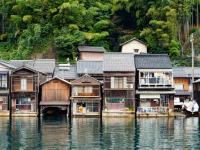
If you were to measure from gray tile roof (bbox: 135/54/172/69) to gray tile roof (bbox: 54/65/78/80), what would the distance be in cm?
743

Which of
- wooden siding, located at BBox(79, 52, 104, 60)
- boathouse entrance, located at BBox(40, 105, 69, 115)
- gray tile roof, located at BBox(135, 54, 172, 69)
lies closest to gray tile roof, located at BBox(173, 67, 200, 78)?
gray tile roof, located at BBox(135, 54, 172, 69)

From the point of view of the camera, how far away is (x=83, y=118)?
5991cm

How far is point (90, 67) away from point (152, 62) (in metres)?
7.52

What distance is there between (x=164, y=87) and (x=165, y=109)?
2437 mm

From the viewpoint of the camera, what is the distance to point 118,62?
62.8 m

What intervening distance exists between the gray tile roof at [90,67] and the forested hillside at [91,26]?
11303 mm

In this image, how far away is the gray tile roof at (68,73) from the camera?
6619cm

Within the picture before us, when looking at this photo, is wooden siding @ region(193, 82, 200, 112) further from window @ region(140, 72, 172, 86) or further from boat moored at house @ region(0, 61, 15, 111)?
boat moored at house @ region(0, 61, 15, 111)

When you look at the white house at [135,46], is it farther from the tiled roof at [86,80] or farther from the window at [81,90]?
the window at [81,90]

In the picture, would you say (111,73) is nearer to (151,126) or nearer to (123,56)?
(123,56)

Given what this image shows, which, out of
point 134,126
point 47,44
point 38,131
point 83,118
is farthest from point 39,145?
point 47,44

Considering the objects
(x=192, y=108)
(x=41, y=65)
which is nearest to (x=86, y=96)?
(x=41, y=65)

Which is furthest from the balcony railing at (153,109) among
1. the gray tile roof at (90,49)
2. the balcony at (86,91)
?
the gray tile roof at (90,49)

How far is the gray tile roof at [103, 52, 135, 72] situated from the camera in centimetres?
6194
